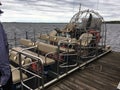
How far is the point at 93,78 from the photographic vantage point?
20.1ft

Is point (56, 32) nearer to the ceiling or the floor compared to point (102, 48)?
nearer to the ceiling

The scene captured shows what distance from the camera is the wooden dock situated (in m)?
5.40

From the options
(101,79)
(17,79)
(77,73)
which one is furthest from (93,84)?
(17,79)

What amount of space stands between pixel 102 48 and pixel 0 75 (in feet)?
30.4

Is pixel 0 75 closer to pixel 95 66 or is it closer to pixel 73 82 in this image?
pixel 73 82

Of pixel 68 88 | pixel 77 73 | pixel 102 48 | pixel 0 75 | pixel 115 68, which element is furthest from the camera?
pixel 102 48

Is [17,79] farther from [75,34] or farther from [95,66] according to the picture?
[75,34]

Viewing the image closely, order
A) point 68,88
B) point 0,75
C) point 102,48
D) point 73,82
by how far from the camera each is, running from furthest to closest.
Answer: point 102,48 < point 73,82 < point 68,88 < point 0,75

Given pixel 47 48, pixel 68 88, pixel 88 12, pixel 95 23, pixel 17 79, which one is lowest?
pixel 68 88

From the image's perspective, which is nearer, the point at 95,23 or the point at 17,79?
the point at 17,79

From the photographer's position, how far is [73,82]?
5719 mm

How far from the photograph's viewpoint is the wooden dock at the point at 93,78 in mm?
5402

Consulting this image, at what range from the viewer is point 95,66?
7484 millimetres

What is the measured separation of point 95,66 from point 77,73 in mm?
1356
